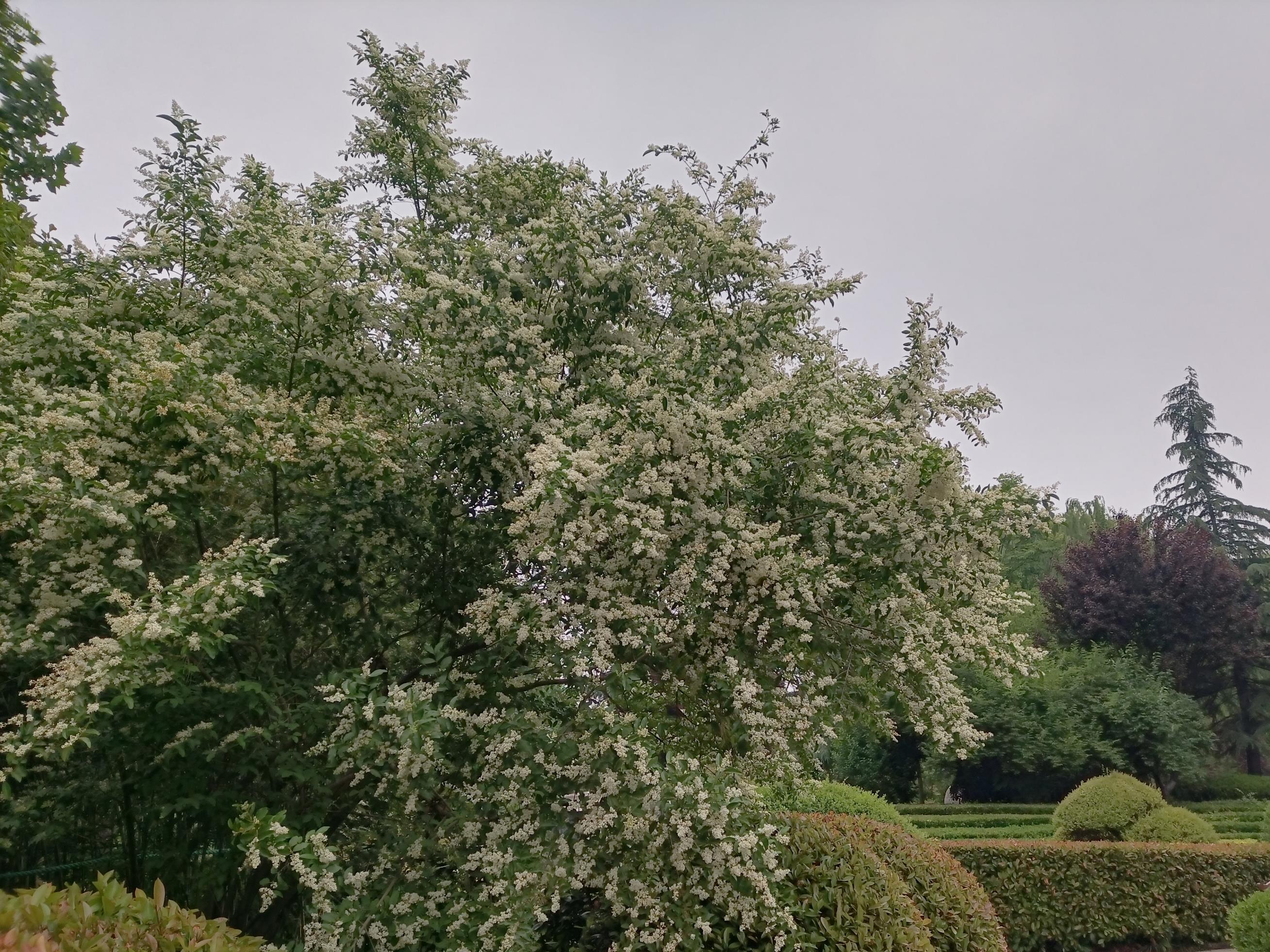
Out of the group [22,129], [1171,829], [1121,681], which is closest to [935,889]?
[22,129]

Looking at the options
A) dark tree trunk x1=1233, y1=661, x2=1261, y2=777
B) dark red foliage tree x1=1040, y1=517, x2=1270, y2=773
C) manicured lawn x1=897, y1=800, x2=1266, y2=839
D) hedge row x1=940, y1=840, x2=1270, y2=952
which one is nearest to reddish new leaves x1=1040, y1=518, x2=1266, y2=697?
dark red foliage tree x1=1040, y1=517, x2=1270, y2=773

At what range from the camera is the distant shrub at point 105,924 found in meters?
2.64

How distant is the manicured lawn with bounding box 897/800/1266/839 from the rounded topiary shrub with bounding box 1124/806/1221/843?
6.78ft

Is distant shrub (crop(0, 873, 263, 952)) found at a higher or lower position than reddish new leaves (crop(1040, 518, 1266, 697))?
lower

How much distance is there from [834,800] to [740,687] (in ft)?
25.4

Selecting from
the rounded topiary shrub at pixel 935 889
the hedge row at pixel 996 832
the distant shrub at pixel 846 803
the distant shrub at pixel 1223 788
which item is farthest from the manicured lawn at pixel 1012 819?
the rounded topiary shrub at pixel 935 889

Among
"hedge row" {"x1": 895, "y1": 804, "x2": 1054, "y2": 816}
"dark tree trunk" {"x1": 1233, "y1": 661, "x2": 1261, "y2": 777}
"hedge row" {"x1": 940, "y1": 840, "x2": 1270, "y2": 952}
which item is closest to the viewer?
"hedge row" {"x1": 940, "y1": 840, "x2": 1270, "y2": 952}

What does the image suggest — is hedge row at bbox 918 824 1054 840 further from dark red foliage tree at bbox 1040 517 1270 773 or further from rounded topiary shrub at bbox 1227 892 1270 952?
dark red foliage tree at bbox 1040 517 1270 773

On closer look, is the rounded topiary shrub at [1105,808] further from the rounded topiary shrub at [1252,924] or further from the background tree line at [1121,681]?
the rounded topiary shrub at [1252,924]

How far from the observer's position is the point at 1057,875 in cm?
1075

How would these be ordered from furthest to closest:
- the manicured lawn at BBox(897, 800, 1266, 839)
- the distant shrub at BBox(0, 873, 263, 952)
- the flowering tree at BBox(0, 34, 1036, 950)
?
1. the manicured lawn at BBox(897, 800, 1266, 839)
2. the flowering tree at BBox(0, 34, 1036, 950)
3. the distant shrub at BBox(0, 873, 263, 952)

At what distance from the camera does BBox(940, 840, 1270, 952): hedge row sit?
1066 cm

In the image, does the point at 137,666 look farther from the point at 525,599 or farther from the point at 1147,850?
the point at 1147,850

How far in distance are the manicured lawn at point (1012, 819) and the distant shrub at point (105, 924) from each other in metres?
13.9
